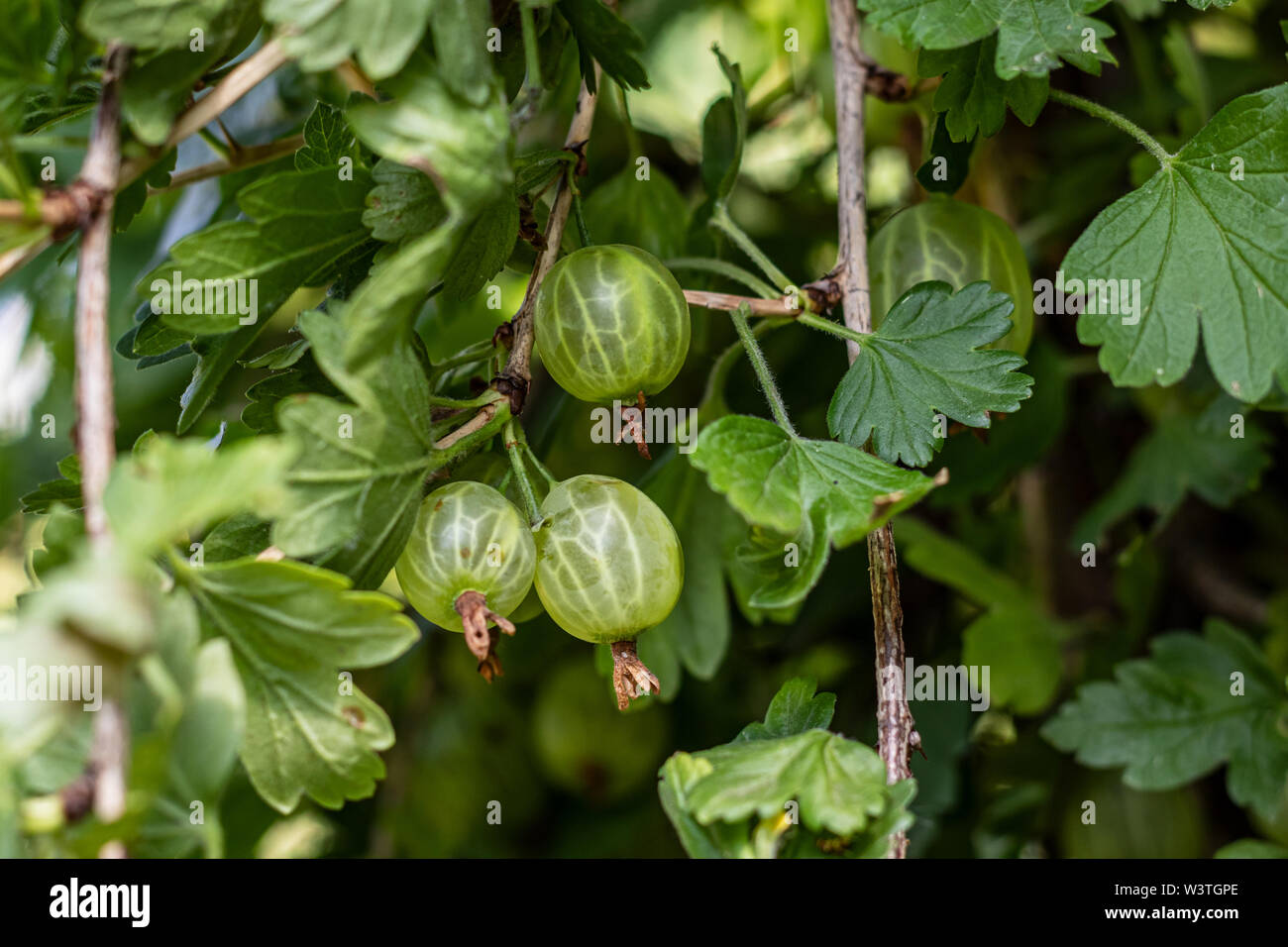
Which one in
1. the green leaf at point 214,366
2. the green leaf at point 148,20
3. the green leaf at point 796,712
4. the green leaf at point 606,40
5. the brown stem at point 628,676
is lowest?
the green leaf at point 796,712

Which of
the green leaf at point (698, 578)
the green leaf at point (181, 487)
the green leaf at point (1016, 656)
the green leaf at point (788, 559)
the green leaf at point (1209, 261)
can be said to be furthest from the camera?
the green leaf at point (1016, 656)

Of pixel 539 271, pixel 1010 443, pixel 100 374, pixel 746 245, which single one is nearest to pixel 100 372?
pixel 100 374

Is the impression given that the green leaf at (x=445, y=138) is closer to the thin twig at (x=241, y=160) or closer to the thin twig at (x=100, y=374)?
the thin twig at (x=100, y=374)

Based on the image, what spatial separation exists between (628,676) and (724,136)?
423 mm

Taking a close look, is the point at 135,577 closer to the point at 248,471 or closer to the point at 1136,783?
the point at 248,471

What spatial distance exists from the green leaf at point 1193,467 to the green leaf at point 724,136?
398 millimetres

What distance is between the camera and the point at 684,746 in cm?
96

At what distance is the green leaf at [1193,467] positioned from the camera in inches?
31.1

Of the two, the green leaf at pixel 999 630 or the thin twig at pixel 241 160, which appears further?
the green leaf at pixel 999 630

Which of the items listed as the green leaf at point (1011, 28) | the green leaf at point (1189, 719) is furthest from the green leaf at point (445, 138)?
the green leaf at point (1189, 719)

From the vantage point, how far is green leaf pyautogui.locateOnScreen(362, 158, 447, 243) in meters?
0.43

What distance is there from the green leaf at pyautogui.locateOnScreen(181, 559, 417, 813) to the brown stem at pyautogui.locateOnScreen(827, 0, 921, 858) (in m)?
0.21

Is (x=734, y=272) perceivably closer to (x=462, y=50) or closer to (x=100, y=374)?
(x=462, y=50)
